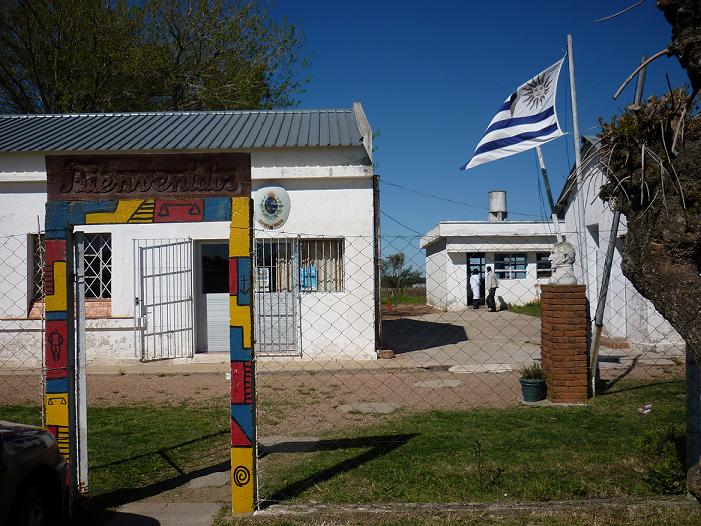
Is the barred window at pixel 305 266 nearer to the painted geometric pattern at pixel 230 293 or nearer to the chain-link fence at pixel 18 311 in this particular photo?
the chain-link fence at pixel 18 311

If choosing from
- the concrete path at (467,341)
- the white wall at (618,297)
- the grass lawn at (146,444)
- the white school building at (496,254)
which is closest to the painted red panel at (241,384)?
the grass lawn at (146,444)

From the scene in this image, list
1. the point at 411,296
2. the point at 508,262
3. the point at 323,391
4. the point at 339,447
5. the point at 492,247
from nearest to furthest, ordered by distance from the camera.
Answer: the point at 339,447 < the point at 323,391 < the point at 492,247 < the point at 508,262 < the point at 411,296

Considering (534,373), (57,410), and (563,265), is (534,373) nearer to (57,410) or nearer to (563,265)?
(563,265)

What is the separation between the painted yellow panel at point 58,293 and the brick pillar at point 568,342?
527 cm

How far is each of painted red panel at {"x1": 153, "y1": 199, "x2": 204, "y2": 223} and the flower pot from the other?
4768mm

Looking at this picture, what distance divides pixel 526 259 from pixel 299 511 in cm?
2258

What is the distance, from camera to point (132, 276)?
36.7 feet

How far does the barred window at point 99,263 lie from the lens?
37.4ft

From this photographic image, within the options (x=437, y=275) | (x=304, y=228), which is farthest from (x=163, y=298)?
(x=437, y=275)

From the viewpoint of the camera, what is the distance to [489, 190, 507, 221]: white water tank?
28.7m

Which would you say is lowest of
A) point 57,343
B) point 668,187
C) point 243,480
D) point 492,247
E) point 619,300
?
point 243,480

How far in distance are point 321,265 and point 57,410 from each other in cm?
759

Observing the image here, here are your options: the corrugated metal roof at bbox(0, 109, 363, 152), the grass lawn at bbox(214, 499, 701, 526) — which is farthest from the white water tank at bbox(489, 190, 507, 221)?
the grass lawn at bbox(214, 499, 701, 526)

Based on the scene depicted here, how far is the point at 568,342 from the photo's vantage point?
23.1ft
